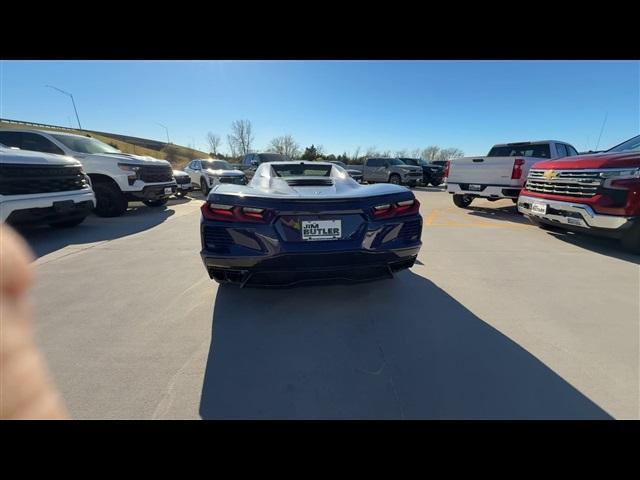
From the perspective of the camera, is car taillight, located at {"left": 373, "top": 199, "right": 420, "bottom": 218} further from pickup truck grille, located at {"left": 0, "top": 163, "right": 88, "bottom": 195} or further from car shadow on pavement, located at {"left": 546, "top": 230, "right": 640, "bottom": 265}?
pickup truck grille, located at {"left": 0, "top": 163, "right": 88, "bottom": 195}

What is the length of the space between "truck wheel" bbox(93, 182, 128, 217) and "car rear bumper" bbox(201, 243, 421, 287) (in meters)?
6.14

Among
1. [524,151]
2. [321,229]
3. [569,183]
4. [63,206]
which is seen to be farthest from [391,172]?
[321,229]

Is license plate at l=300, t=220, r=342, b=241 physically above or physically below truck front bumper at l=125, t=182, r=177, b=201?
above

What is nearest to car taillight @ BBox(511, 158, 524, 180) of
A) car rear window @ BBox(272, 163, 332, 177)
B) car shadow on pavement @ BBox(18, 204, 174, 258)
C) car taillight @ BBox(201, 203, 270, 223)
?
car rear window @ BBox(272, 163, 332, 177)

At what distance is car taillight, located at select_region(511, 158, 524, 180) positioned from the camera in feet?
23.3

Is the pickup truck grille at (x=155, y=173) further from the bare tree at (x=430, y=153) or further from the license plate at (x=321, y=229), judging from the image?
the bare tree at (x=430, y=153)

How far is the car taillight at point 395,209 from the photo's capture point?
93.9 inches

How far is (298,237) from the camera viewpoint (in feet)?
7.31

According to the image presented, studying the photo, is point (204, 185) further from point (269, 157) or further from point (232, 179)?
point (269, 157)

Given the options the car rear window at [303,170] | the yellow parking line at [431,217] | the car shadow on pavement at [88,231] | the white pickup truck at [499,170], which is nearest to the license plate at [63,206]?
the car shadow on pavement at [88,231]
